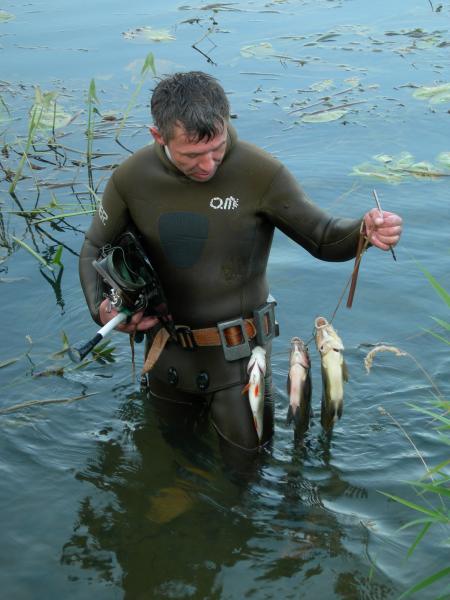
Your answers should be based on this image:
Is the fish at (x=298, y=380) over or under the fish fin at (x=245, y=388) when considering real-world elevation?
over

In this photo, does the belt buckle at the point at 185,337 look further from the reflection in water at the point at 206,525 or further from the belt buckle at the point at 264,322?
the reflection in water at the point at 206,525

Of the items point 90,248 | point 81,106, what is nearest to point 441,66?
point 81,106

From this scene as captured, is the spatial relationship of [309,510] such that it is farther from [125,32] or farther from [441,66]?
[125,32]

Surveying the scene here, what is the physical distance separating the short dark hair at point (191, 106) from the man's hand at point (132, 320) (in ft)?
2.84

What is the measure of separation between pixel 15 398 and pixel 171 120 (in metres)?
2.54

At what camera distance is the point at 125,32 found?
12.8 metres

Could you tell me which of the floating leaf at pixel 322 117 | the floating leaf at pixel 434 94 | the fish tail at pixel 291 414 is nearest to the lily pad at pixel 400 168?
the floating leaf at pixel 322 117

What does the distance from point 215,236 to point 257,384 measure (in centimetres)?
72

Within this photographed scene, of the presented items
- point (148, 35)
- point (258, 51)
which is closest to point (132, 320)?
point (258, 51)

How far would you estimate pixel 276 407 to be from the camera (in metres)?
5.63

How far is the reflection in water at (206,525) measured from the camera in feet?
13.8

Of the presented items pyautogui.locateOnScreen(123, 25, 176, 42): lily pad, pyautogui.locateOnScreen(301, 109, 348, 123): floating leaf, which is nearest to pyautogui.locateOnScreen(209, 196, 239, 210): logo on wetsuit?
pyautogui.locateOnScreen(301, 109, 348, 123): floating leaf

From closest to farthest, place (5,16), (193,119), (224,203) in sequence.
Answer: (193,119) → (224,203) → (5,16)

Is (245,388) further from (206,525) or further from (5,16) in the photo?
(5,16)
